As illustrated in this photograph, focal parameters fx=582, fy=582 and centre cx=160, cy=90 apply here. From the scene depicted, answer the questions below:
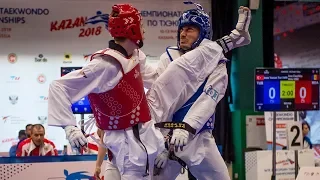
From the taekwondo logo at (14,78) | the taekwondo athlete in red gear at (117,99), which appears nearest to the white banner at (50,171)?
the taekwondo athlete in red gear at (117,99)

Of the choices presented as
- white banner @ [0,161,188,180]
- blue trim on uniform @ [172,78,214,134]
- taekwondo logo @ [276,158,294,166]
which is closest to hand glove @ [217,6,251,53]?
blue trim on uniform @ [172,78,214,134]

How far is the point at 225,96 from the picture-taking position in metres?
9.49

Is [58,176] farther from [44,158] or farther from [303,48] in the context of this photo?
[303,48]

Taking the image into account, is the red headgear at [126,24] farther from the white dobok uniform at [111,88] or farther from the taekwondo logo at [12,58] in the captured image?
the taekwondo logo at [12,58]

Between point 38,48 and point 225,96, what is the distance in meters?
3.11

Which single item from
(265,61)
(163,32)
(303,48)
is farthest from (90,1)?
(303,48)

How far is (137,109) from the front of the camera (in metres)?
3.49

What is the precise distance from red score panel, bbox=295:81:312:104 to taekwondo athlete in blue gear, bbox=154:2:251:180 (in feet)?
12.1

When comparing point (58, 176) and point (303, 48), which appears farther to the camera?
point (303, 48)

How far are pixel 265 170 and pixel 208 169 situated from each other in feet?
14.3

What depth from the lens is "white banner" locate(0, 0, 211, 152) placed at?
30.0ft

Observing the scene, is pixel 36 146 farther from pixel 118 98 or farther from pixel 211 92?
pixel 118 98

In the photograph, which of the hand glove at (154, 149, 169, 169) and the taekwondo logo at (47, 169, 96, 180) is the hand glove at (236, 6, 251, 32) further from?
the taekwondo logo at (47, 169, 96, 180)

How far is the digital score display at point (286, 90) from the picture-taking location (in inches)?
298
